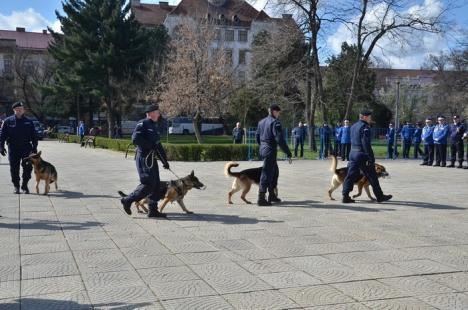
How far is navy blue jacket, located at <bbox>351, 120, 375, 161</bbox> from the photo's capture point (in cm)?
941

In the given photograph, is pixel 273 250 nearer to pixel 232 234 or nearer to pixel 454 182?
pixel 232 234

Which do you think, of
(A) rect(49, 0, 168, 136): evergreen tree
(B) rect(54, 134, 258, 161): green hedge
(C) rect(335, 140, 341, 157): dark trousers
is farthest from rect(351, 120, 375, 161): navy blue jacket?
(A) rect(49, 0, 168, 136): evergreen tree

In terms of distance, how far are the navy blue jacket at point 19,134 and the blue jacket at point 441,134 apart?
13.9m

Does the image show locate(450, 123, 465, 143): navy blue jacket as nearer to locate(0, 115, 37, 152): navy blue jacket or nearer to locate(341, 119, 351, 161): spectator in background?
locate(341, 119, 351, 161): spectator in background

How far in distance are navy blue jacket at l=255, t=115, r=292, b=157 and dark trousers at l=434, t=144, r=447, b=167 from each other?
36.9 feet

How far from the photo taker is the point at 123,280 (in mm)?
4809

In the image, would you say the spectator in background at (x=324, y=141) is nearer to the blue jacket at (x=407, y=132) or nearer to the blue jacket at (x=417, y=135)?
the blue jacket at (x=407, y=132)

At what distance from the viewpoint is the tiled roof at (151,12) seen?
2970 inches

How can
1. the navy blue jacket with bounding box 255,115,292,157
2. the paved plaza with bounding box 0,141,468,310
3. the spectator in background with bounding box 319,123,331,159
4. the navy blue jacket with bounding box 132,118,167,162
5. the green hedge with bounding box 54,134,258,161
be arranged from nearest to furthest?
1. the paved plaza with bounding box 0,141,468,310
2. the navy blue jacket with bounding box 132,118,167,162
3. the navy blue jacket with bounding box 255,115,292,157
4. the green hedge with bounding box 54,134,258,161
5. the spectator in background with bounding box 319,123,331,159

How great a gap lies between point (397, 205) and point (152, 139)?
16.0 feet

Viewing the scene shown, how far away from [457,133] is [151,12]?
2610 inches

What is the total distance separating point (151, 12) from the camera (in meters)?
77.2

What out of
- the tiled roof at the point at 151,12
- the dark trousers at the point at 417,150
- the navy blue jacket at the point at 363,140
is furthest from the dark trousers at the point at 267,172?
the tiled roof at the point at 151,12

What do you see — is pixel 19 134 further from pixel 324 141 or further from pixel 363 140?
pixel 324 141
